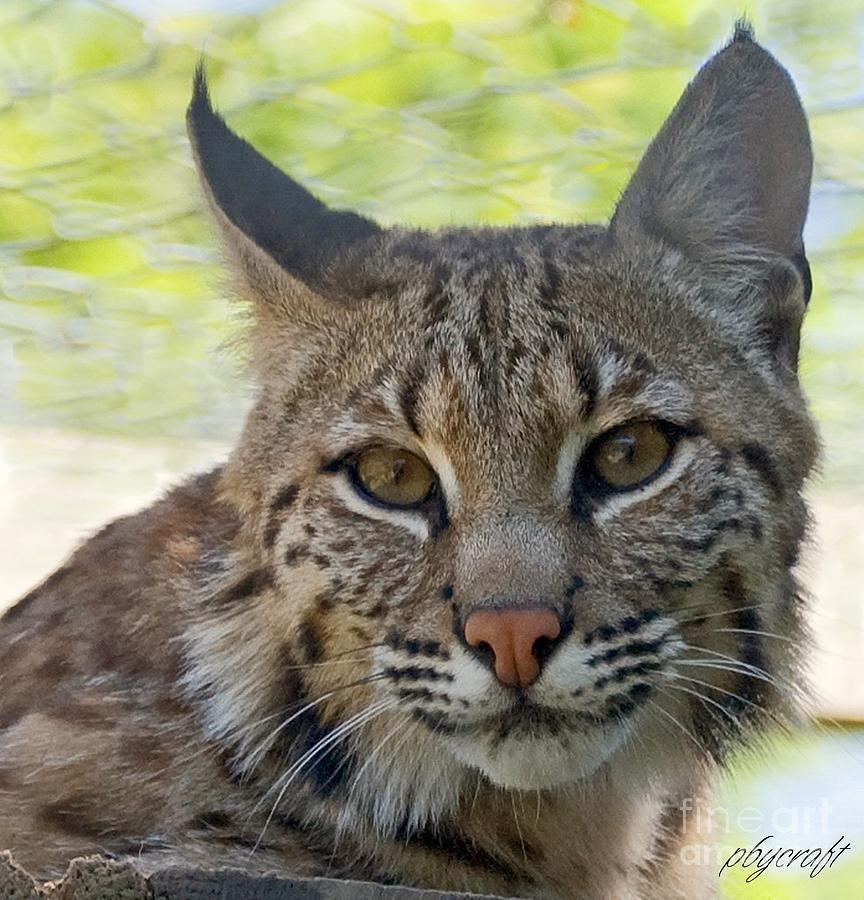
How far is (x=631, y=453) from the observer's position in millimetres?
2217

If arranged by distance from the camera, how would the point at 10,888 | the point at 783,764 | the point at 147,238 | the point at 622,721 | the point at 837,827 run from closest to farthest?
the point at 10,888 < the point at 622,721 < the point at 783,764 < the point at 147,238 < the point at 837,827

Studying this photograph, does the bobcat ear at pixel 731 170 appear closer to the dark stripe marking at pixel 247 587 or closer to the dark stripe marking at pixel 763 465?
the dark stripe marking at pixel 763 465

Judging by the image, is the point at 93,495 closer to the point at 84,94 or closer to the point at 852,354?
the point at 84,94

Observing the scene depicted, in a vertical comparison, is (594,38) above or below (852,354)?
above

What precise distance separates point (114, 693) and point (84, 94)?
143cm

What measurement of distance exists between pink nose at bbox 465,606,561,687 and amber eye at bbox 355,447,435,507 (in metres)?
0.36

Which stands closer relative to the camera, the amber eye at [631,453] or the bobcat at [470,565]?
the bobcat at [470,565]

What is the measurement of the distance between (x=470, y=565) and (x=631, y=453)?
0.34m

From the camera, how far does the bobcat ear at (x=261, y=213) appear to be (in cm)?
246

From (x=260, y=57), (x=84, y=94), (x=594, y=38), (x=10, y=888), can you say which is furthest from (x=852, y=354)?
(x=10, y=888)

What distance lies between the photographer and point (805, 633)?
2477 mm
